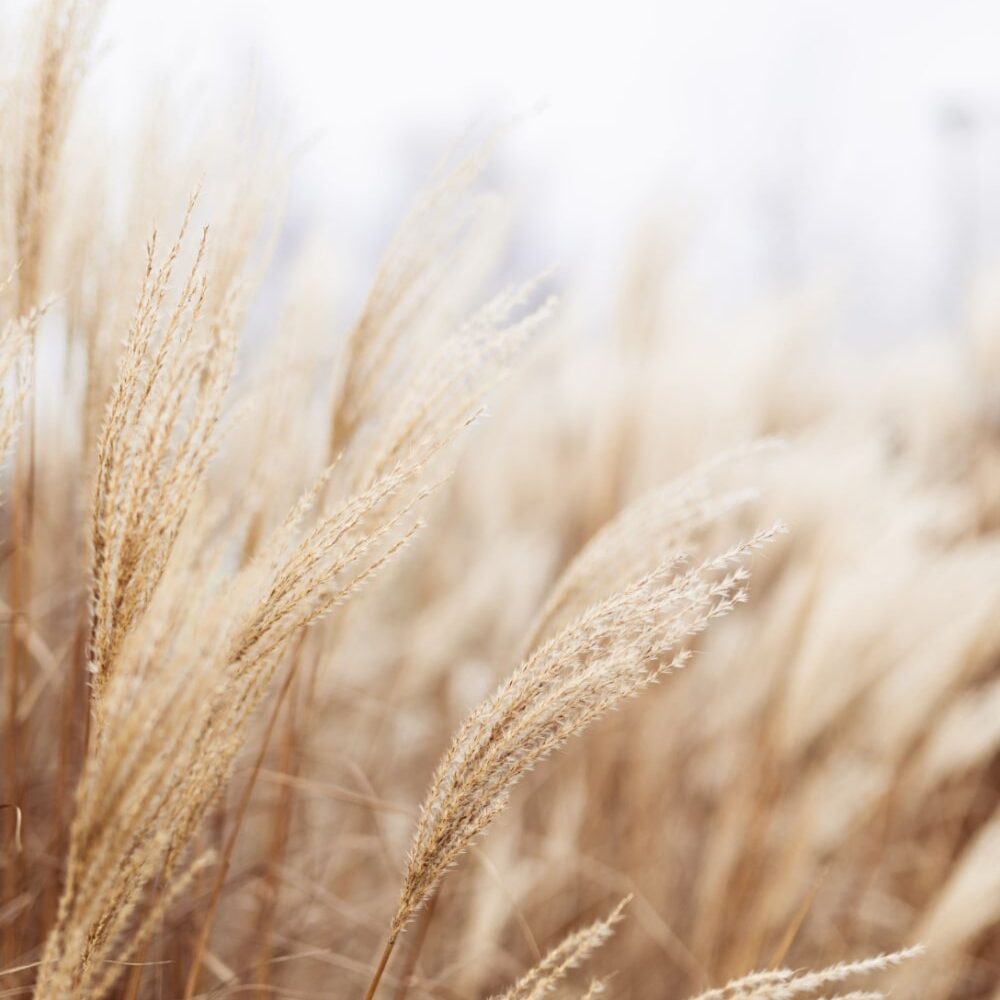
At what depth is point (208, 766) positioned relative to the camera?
2.12 ft

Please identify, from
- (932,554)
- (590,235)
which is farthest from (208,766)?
(590,235)

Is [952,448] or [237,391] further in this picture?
[952,448]

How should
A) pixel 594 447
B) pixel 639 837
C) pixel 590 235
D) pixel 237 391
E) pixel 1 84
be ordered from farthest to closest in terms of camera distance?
pixel 590 235
pixel 594 447
pixel 639 837
pixel 237 391
pixel 1 84

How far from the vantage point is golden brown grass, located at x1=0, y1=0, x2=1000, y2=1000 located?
0.63 metres

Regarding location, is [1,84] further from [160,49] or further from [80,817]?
[80,817]

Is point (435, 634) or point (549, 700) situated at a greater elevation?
point (549, 700)

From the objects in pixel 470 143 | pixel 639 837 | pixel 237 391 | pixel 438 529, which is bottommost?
pixel 639 837

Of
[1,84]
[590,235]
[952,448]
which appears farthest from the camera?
[952,448]

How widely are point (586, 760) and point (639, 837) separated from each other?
0.73ft

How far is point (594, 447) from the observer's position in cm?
231

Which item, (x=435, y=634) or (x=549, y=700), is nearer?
(x=549, y=700)

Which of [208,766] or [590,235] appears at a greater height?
[590,235]

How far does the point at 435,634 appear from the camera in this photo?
6.98 ft

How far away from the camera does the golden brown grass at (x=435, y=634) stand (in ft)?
2.06
